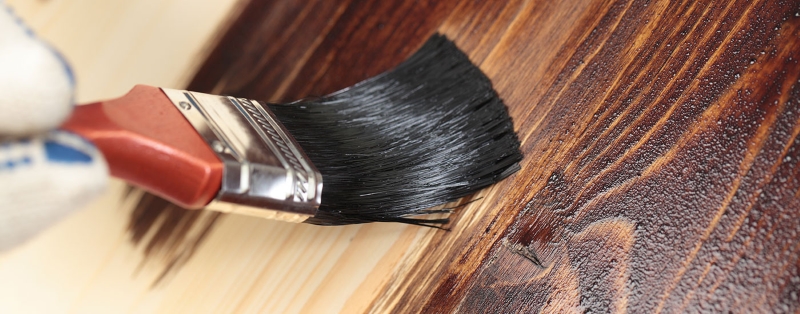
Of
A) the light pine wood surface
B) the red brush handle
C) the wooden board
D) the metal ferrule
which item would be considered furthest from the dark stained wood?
the red brush handle

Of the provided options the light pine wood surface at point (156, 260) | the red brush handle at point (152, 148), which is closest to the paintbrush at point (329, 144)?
the red brush handle at point (152, 148)

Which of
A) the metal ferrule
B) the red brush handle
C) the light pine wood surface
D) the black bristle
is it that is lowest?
the light pine wood surface

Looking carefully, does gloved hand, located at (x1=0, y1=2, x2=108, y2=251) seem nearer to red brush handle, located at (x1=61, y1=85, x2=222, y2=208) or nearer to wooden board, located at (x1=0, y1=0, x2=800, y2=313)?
red brush handle, located at (x1=61, y1=85, x2=222, y2=208)

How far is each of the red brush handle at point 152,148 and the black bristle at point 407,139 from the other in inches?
8.1

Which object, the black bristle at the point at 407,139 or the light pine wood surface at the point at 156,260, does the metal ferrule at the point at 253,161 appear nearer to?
the black bristle at the point at 407,139

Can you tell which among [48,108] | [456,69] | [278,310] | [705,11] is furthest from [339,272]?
[705,11]

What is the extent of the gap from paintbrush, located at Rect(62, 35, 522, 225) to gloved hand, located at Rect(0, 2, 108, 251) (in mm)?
99

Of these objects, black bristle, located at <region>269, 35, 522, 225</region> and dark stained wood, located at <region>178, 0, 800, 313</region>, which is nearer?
dark stained wood, located at <region>178, 0, 800, 313</region>

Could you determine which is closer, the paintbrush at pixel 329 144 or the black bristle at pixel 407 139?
the paintbrush at pixel 329 144

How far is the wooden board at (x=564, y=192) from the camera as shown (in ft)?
3.03

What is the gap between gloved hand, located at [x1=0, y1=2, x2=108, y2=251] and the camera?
72 cm

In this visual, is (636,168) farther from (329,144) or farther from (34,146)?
(34,146)

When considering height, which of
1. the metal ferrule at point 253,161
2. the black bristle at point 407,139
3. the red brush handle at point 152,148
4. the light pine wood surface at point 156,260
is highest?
the black bristle at point 407,139

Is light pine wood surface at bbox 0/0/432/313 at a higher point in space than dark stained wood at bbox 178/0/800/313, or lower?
lower
